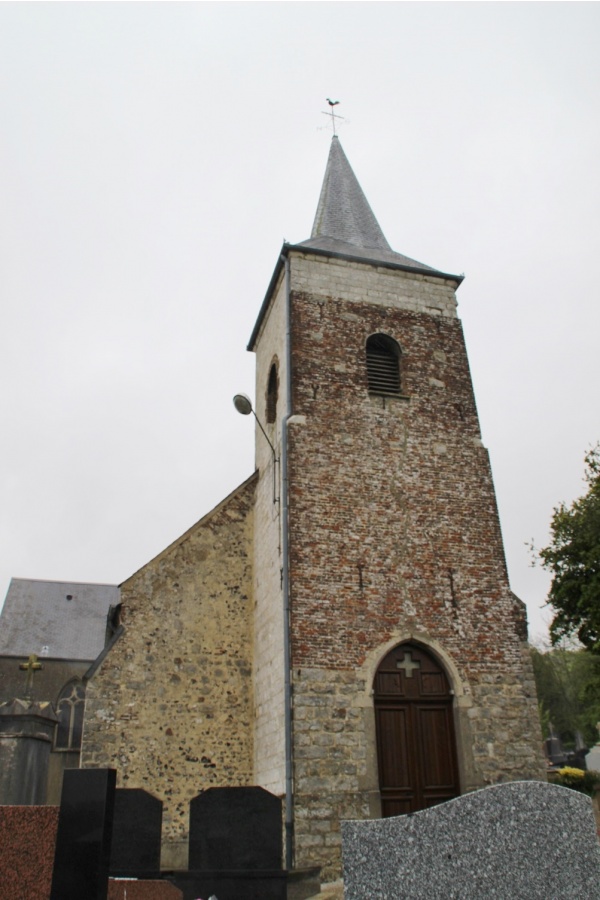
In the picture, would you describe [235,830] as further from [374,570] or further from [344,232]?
[344,232]

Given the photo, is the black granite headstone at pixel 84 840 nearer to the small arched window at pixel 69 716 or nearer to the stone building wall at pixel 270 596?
the stone building wall at pixel 270 596

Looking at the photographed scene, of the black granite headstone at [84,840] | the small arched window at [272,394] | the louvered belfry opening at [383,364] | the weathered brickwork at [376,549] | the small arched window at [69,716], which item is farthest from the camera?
the small arched window at [69,716]

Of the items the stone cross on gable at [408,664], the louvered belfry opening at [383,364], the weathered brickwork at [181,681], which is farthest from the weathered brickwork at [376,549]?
the weathered brickwork at [181,681]

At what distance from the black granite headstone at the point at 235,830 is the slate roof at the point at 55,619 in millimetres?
18855

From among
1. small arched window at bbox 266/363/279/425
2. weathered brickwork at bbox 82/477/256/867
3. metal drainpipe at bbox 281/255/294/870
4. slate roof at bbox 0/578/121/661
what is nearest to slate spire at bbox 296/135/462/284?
metal drainpipe at bbox 281/255/294/870

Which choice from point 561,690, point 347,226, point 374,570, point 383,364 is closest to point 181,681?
point 374,570

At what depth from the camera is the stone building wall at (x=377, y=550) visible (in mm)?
10219

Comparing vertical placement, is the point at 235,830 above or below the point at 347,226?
below

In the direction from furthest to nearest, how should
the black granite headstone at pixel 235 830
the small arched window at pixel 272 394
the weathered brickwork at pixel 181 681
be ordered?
1. the small arched window at pixel 272 394
2. the weathered brickwork at pixel 181 681
3. the black granite headstone at pixel 235 830

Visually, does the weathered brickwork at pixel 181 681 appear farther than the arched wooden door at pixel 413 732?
Yes

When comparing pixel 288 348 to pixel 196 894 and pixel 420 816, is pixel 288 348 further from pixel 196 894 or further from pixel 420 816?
pixel 420 816

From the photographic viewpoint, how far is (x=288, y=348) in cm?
1289

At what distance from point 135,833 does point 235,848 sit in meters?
1.45

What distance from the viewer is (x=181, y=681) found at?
11961 millimetres
